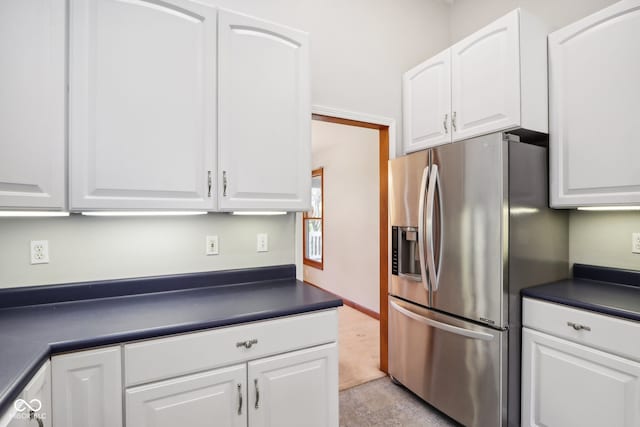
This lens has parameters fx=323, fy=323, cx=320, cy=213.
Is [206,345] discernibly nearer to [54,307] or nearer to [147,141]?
[54,307]

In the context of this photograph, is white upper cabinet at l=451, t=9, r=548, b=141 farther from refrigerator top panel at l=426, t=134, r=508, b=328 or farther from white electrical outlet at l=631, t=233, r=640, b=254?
white electrical outlet at l=631, t=233, r=640, b=254

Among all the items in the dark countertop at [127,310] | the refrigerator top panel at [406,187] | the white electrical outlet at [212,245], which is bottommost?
the dark countertop at [127,310]

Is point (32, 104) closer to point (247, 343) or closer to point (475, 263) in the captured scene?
point (247, 343)

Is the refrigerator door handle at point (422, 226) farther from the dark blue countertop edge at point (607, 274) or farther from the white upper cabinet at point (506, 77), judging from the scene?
the dark blue countertop edge at point (607, 274)

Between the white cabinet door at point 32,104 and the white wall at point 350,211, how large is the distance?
9.79 ft

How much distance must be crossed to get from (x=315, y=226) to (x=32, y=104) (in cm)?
461

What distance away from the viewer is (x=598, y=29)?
5.54ft

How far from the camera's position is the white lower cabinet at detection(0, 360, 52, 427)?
→ 0.83 meters

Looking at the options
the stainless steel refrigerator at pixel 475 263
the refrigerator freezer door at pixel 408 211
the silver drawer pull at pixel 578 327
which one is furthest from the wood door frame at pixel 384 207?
the silver drawer pull at pixel 578 327

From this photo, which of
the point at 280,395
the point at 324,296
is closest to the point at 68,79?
the point at 324,296

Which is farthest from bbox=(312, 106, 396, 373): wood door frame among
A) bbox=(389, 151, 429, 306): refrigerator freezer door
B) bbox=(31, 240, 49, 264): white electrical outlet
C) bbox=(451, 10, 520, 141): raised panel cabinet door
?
bbox=(31, 240, 49, 264): white electrical outlet

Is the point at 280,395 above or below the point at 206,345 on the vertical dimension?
below

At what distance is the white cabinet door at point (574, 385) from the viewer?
1400mm

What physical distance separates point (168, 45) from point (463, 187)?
5.51 feet
